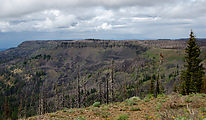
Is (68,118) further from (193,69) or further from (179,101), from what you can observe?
(193,69)

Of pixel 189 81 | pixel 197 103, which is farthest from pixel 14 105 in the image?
pixel 197 103

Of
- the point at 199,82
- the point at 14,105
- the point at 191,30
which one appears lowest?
the point at 14,105

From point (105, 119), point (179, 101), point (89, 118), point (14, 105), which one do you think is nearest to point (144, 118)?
point (105, 119)

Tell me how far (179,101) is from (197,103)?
4.21 feet

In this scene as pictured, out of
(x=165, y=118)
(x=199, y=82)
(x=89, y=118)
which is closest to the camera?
(x=165, y=118)

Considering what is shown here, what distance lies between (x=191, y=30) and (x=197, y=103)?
26353mm

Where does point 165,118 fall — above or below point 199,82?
above

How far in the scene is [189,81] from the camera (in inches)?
1339

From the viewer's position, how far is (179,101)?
1322 centimetres

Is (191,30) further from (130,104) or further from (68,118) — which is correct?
(68,118)

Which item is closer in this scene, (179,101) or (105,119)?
(105,119)

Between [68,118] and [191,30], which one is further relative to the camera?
[191,30]

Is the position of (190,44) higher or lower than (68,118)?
higher

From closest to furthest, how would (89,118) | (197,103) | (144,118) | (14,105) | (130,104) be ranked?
(144,118) < (89,118) < (197,103) < (130,104) < (14,105)
